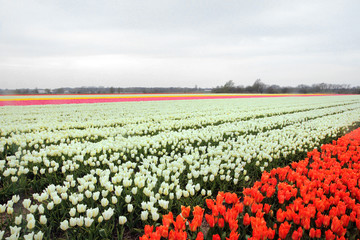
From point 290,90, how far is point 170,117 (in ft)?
239

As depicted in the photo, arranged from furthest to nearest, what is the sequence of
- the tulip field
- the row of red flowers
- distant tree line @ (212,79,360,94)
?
distant tree line @ (212,79,360,94)
the tulip field
the row of red flowers

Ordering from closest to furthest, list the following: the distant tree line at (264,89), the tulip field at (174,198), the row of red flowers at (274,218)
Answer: the row of red flowers at (274,218) → the tulip field at (174,198) → the distant tree line at (264,89)

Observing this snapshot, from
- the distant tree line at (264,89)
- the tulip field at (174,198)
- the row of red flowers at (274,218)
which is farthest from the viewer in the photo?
the distant tree line at (264,89)

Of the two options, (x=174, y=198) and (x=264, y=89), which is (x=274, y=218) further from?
(x=264, y=89)

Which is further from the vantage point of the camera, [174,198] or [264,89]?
[264,89]

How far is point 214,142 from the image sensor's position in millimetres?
6520

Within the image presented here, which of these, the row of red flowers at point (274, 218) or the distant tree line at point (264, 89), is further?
the distant tree line at point (264, 89)

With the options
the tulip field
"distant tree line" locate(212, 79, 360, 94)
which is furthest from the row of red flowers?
"distant tree line" locate(212, 79, 360, 94)

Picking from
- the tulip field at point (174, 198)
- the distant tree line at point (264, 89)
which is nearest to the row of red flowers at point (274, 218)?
the tulip field at point (174, 198)

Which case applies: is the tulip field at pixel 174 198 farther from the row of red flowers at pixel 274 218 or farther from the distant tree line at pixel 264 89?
the distant tree line at pixel 264 89

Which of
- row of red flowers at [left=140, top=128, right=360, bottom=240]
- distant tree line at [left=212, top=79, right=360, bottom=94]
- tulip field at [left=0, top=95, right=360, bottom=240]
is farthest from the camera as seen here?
distant tree line at [left=212, top=79, right=360, bottom=94]

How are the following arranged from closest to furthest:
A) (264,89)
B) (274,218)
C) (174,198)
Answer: (274,218) → (174,198) → (264,89)

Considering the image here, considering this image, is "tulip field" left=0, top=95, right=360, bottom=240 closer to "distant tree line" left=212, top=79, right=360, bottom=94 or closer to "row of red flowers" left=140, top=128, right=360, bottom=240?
"row of red flowers" left=140, top=128, right=360, bottom=240

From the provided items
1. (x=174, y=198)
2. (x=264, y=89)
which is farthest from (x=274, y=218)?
(x=264, y=89)
